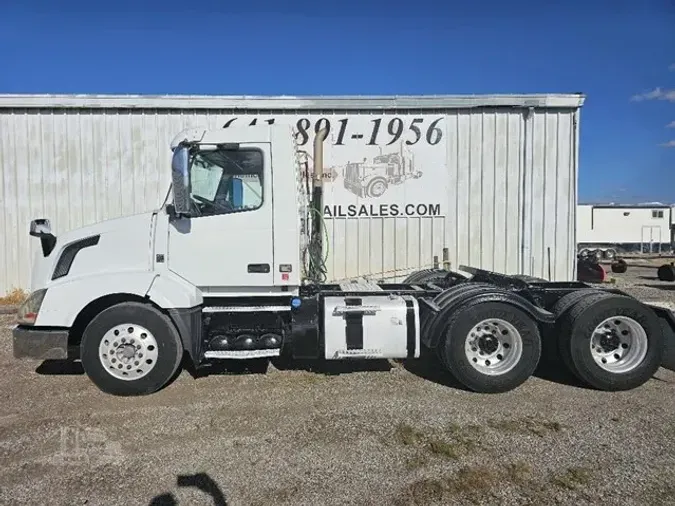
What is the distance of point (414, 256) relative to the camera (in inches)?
392

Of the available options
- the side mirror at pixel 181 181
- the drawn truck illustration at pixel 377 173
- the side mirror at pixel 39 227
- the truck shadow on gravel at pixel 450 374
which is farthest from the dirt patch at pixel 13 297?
the truck shadow on gravel at pixel 450 374

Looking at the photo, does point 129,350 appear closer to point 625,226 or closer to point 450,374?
point 450,374

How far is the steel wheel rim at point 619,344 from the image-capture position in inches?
204

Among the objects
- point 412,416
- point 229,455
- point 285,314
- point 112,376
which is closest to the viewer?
point 229,455

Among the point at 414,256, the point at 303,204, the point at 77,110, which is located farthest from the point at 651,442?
the point at 77,110

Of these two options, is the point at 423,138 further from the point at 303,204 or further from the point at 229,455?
the point at 229,455

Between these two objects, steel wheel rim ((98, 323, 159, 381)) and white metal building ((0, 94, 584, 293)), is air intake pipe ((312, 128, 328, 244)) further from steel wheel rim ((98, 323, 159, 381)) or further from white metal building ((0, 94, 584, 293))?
white metal building ((0, 94, 584, 293))

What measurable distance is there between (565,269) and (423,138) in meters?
3.93

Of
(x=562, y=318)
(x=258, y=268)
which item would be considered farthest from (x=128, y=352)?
Result: (x=562, y=318)

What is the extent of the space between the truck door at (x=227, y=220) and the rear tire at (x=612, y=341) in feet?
10.8

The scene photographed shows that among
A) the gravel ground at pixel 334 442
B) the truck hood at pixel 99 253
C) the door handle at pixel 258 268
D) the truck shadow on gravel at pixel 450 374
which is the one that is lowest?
the gravel ground at pixel 334 442

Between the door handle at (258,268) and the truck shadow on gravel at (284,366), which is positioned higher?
the door handle at (258,268)

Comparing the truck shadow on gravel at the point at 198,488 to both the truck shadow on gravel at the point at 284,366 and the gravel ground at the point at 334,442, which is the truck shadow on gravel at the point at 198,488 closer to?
the gravel ground at the point at 334,442

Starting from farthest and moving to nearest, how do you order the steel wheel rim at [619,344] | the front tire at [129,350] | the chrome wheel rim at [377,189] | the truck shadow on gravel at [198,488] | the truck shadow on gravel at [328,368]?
the chrome wheel rim at [377,189] < the truck shadow on gravel at [328,368] < the steel wheel rim at [619,344] < the front tire at [129,350] < the truck shadow on gravel at [198,488]
